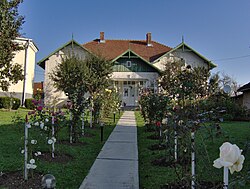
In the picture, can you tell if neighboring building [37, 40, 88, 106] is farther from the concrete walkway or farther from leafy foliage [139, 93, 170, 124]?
the concrete walkway

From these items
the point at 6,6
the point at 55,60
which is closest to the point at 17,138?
the point at 6,6

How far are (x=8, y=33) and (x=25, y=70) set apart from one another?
11754 mm

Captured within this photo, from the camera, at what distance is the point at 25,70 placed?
27188 mm

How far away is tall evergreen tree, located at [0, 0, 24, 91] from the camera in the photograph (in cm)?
1565

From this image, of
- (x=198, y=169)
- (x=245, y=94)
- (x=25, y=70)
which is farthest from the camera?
(x=25, y=70)

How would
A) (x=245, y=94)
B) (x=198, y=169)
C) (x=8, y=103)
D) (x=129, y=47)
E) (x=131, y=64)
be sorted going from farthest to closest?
(x=129, y=47), (x=131, y=64), (x=245, y=94), (x=8, y=103), (x=198, y=169)

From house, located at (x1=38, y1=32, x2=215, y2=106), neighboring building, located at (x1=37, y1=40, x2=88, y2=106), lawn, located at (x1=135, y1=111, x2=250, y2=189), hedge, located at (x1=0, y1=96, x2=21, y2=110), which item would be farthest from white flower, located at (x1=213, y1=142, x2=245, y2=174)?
neighboring building, located at (x1=37, y1=40, x2=88, y2=106)

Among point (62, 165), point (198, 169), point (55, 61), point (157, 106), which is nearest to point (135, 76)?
point (55, 61)

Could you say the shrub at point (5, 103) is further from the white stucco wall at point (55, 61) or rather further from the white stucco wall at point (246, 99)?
the white stucco wall at point (246, 99)

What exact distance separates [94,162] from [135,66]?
25.1 m

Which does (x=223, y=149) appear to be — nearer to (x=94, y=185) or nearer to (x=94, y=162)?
(x=94, y=185)

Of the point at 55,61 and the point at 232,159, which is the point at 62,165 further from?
the point at 55,61

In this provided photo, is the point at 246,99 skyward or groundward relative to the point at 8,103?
skyward

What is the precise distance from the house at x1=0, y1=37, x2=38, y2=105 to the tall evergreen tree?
8.58 m
